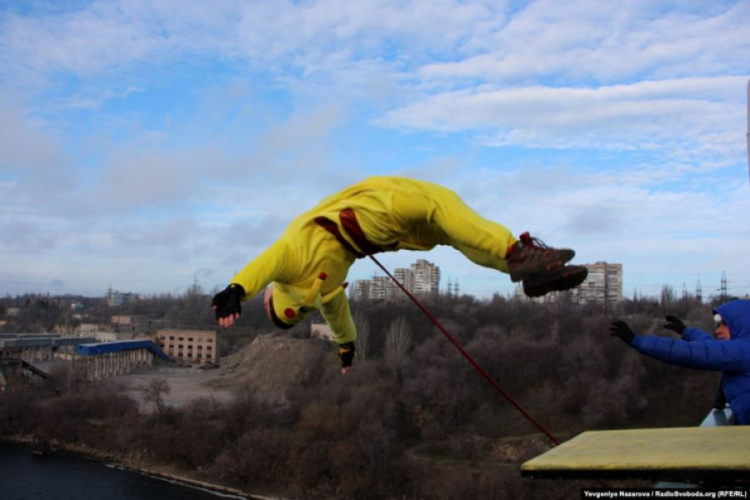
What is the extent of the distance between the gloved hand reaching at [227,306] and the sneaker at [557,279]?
1327 mm

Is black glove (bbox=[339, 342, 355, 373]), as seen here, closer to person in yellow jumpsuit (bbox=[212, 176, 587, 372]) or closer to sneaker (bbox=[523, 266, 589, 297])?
person in yellow jumpsuit (bbox=[212, 176, 587, 372])

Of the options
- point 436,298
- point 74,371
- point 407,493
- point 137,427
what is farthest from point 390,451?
point 436,298

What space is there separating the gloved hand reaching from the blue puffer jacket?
2191 mm

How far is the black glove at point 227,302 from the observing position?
10.3 ft

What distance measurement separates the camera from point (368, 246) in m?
3.65

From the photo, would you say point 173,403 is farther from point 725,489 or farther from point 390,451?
point 725,489

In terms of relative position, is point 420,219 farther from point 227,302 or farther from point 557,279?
point 227,302

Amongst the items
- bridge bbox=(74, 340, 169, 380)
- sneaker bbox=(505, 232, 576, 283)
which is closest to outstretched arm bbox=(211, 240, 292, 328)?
sneaker bbox=(505, 232, 576, 283)

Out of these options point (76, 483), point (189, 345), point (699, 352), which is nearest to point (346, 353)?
point (699, 352)

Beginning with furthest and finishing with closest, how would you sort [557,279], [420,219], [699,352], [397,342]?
[397,342]
[699,352]
[420,219]
[557,279]

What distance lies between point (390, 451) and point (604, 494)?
22.1 m

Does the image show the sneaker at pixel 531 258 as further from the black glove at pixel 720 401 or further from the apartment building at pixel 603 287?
the apartment building at pixel 603 287

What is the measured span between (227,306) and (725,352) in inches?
107

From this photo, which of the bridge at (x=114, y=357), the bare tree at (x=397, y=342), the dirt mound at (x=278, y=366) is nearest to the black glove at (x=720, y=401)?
the bare tree at (x=397, y=342)
